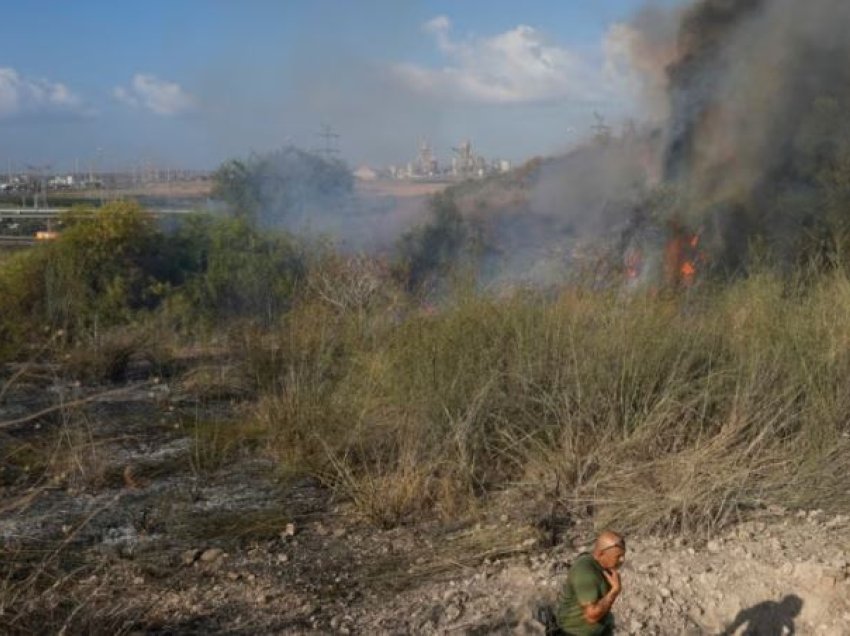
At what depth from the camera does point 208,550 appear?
4.97 m

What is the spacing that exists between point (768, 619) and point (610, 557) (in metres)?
1.32

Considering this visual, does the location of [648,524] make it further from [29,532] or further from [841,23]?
[841,23]

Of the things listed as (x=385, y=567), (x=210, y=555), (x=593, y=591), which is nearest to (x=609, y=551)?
(x=593, y=591)

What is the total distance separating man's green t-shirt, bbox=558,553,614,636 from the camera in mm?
3617

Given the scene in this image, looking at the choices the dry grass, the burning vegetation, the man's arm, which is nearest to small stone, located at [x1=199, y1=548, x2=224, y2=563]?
the burning vegetation

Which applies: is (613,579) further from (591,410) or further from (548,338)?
(548,338)

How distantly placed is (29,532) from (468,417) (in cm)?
258

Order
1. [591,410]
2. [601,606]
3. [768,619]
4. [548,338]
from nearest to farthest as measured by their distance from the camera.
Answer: [601,606] → [768,619] → [591,410] → [548,338]

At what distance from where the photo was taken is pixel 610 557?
145 inches

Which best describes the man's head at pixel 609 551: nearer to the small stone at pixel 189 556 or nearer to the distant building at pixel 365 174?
the small stone at pixel 189 556

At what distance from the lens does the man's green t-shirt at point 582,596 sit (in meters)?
3.62

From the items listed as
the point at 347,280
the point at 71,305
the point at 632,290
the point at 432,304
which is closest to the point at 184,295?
the point at 71,305

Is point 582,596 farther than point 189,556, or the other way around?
point 189,556

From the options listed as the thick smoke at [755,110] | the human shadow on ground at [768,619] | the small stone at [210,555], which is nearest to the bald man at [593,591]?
the human shadow on ground at [768,619]
